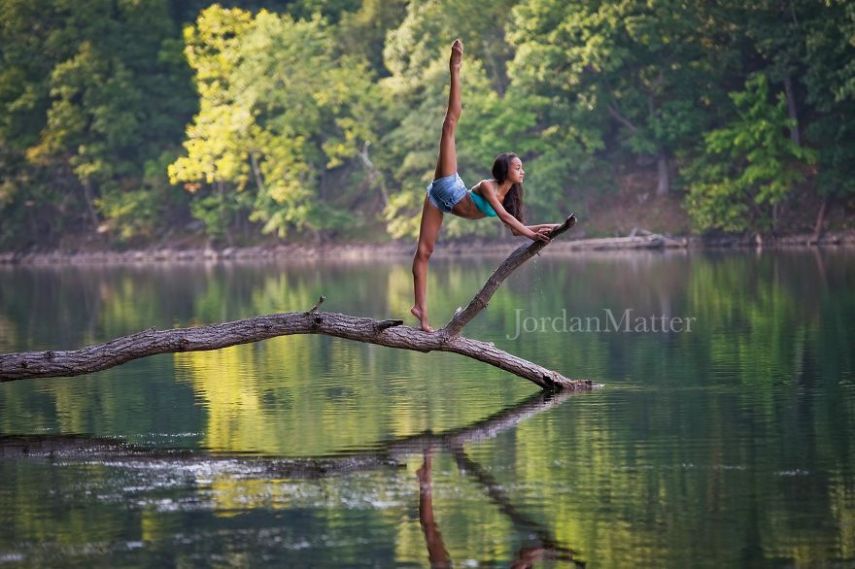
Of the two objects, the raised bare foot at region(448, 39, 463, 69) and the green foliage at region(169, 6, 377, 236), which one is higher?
the green foliage at region(169, 6, 377, 236)

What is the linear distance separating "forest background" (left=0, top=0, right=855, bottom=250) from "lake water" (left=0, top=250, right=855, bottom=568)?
2486 centimetres

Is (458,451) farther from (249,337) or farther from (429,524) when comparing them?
(249,337)

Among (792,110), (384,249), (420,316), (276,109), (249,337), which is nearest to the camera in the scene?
(420,316)

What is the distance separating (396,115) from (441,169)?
49.1m

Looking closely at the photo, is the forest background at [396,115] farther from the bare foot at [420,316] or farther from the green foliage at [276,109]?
the bare foot at [420,316]

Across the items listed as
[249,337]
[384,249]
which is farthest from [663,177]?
A: [249,337]

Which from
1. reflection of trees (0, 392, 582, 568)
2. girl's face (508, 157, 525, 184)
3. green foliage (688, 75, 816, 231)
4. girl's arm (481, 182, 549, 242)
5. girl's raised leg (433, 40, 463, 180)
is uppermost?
A: green foliage (688, 75, 816, 231)

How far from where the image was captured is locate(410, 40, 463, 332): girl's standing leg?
1404cm

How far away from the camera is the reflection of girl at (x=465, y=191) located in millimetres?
14164

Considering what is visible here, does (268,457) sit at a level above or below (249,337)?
below

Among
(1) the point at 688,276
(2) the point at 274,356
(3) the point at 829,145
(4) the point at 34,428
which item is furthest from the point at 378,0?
(4) the point at 34,428

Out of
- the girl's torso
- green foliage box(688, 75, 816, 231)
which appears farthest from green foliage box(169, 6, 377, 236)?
the girl's torso

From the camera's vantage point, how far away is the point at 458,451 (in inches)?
545

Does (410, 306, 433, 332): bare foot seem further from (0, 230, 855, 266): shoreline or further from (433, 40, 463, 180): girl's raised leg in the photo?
(0, 230, 855, 266): shoreline
